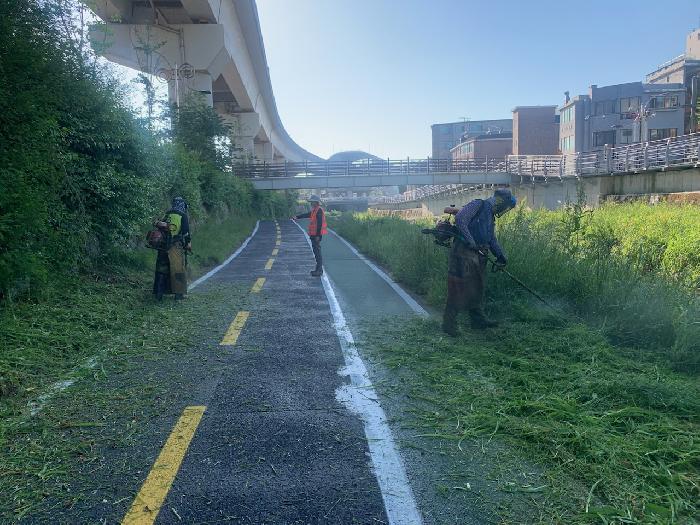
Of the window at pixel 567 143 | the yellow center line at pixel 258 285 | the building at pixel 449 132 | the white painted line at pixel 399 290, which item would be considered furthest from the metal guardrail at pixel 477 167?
the building at pixel 449 132

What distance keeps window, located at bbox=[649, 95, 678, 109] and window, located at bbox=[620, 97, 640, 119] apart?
162 centimetres

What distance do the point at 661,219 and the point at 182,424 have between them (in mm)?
16363

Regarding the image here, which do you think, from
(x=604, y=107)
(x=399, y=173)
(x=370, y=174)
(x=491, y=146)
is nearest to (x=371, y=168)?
(x=370, y=174)

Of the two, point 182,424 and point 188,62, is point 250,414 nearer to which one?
point 182,424

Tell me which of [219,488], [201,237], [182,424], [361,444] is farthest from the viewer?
[201,237]

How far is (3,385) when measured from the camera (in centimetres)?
475

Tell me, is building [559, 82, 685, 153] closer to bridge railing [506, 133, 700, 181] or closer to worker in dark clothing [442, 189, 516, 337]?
bridge railing [506, 133, 700, 181]

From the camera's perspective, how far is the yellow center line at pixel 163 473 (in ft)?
9.80

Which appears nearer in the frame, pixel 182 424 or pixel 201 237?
pixel 182 424

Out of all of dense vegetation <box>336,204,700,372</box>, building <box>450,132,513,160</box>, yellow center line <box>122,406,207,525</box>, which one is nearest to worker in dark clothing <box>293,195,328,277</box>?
dense vegetation <box>336,204,700,372</box>

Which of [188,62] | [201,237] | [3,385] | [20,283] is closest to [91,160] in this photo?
[20,283]

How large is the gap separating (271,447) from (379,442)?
31.4 inches

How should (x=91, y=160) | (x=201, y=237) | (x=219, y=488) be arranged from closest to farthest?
1. (x=219, y=488)
2. (x=91, y=160)
3. (x=201, y=237)

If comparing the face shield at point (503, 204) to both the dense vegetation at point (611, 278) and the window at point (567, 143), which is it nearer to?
the dense vegetation at point (611, 278)
